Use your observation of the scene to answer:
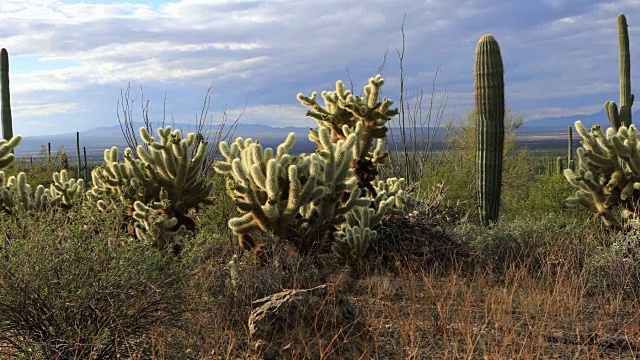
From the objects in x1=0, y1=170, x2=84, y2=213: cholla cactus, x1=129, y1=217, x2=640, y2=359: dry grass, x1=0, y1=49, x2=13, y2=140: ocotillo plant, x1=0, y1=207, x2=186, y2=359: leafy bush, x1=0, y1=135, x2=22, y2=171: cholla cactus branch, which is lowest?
x1=129, y1=217, x2=640, y2=359: dry grass

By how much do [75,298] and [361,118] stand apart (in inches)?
192

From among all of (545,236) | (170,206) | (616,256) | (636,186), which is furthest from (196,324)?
(636,186)

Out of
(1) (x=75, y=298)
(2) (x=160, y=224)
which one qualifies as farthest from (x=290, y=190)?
(1) (x=75, y=298)

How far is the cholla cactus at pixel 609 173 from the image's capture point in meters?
8.58

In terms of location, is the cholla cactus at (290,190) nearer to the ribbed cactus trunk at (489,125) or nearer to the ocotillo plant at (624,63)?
the ribbed cactus trunk at (489,125)

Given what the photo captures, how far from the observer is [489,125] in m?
12.1

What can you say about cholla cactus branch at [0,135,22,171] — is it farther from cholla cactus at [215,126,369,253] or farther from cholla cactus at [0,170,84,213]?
cholla cactus at [215,126,369,253]

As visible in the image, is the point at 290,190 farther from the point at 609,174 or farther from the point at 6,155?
the point at 609,174

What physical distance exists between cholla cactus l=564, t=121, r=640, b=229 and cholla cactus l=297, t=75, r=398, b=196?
8.83ft

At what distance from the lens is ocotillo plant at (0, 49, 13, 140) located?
15562mm

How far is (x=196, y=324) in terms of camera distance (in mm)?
5023

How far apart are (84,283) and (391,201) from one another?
4.46 meters

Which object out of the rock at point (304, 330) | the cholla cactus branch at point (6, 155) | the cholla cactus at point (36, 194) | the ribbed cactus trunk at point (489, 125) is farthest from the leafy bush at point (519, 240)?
the cholla cactus branch at point (6, 155)

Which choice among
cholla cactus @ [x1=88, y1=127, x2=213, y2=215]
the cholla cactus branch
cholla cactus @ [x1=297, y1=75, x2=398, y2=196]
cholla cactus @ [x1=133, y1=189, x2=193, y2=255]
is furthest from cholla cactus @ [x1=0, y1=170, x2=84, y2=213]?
cholla cactus @ [x1=297, y1=75, x2=398, y2=196]
